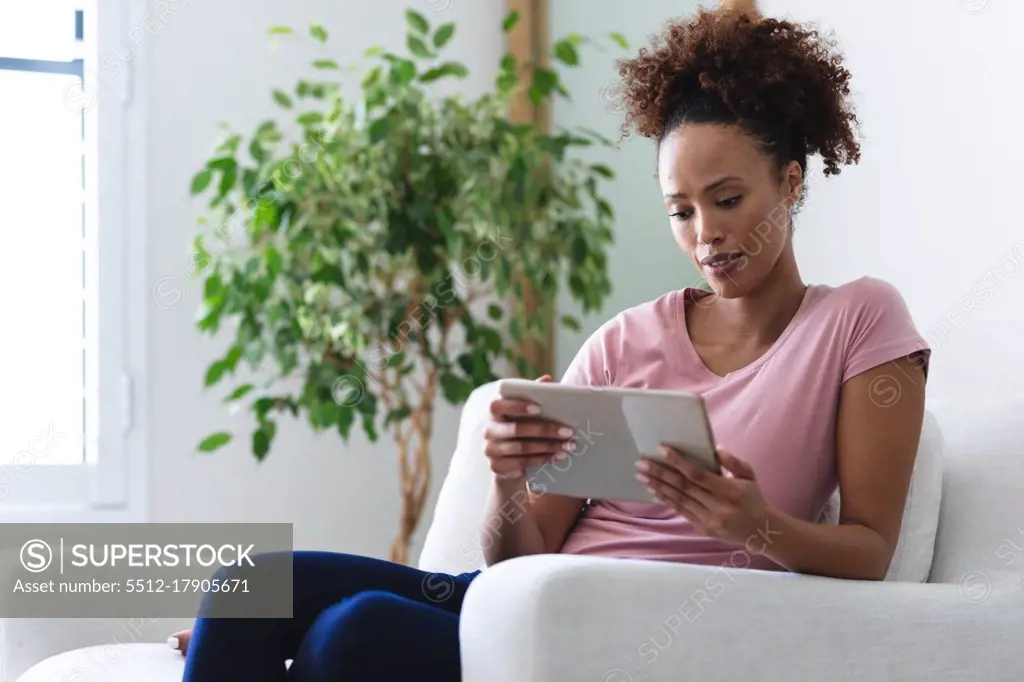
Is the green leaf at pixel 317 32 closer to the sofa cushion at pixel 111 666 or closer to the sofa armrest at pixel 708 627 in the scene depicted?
the sofa cushion at pixel 111 666

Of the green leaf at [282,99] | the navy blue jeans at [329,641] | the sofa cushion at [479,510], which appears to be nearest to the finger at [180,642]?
the sofa cushion at [479,510]

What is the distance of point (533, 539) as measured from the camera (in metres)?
1.50

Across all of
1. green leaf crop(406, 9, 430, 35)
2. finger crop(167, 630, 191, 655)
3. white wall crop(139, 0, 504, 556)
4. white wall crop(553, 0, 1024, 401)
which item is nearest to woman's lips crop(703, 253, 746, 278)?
white wall crop(553, 0, 1024, 401)

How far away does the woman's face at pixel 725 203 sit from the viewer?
1.45 meters

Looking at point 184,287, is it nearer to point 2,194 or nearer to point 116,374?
point 116,374

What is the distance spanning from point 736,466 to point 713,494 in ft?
0.13

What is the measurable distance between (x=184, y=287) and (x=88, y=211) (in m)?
0.32

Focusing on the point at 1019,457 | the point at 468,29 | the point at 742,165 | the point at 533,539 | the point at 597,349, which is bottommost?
the point at 533,539

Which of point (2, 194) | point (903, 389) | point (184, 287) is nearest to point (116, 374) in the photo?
point (184, 287)

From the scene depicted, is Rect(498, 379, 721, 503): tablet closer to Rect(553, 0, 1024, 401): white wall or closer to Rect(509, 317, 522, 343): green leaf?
Rect(553, 0, 1024, 401): white wall

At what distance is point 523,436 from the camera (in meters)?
1.30

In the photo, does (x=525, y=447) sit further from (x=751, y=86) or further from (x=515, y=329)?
(x=515, y=329)

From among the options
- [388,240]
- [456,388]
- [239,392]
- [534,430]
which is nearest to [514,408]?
[534,430]

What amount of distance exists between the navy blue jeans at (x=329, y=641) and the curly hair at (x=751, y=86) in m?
0.69
